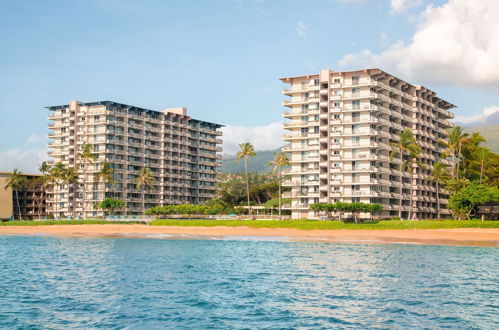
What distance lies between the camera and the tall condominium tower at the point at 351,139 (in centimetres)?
14738

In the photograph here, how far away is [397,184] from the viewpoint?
152125mm

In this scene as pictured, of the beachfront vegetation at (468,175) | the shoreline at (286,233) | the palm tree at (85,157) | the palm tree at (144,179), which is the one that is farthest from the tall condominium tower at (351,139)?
the palm tree at (85,157)

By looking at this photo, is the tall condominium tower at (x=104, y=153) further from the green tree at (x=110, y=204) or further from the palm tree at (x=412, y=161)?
the palm tree at (x=412, y=161)

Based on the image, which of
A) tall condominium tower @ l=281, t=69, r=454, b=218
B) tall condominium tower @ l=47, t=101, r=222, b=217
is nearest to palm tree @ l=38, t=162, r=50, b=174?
tall condominium tower @ l=47, t=101, r=222, b=217

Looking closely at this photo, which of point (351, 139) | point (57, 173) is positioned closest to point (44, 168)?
point (57, 173)

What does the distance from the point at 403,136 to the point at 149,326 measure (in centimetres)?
12418

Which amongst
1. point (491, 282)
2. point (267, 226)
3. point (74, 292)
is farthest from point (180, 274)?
point (267, 226)

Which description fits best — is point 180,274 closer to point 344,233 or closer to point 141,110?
point 344,233

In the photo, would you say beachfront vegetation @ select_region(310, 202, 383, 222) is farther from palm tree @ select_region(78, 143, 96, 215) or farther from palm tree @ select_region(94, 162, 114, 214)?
palm tree @ select_region(78, 143, 96, 215)

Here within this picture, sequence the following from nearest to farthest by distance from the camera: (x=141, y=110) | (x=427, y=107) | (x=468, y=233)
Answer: (x=468, y=233), (x=427, y=107), (x=141, y=110)

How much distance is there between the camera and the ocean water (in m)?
29.6

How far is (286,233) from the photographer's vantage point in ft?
389

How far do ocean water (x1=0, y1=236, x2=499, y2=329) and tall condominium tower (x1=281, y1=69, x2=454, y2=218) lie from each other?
86.0 meters

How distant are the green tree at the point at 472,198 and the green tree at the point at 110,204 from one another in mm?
89055
